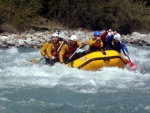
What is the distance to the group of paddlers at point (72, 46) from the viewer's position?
12.3m

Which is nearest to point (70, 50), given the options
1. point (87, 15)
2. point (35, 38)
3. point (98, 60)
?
point (98, 60)

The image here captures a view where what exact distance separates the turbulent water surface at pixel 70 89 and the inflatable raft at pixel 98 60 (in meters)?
0.14

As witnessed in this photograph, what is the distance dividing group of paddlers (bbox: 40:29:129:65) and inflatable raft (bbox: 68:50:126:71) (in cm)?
44

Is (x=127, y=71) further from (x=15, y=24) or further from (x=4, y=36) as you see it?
(x=15, y=24)

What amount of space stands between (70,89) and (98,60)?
1.81m

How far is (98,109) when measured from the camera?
870cm

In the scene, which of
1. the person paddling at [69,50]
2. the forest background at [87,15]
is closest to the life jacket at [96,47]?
the person paddling at [69,50]

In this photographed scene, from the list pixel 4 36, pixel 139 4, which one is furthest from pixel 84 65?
pixel 139 4

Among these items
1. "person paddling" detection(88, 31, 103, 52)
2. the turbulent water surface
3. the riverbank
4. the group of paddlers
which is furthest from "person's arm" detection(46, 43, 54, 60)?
the riverbank

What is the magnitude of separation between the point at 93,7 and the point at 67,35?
3673 mm

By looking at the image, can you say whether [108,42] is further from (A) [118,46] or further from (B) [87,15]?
(B) [87,15]

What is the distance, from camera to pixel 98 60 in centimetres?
1171

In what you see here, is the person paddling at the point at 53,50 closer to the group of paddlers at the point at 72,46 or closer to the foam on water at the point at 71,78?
the group of paddlers at the point at 72,46

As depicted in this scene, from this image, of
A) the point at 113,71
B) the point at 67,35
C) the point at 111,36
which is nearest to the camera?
the point at 113,71
